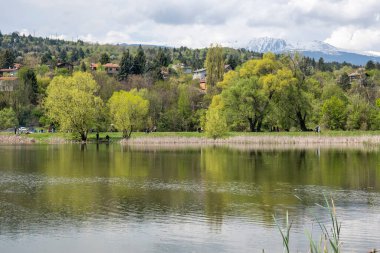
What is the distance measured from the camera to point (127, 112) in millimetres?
81000

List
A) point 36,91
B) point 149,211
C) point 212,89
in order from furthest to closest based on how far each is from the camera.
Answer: point 36,91 → point 212,89 → point 149,211

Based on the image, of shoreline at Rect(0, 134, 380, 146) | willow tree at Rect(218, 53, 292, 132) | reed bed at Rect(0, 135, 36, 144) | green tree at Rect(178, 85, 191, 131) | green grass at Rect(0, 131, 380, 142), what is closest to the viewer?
shoreline at Rect(0, 134, 380, 146)

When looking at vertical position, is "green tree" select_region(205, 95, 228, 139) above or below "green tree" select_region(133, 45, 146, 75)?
below

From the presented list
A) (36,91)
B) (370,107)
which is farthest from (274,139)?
(36,91)

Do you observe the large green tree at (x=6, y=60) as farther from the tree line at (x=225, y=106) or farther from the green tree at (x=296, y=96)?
the green tree at (x=296, y=96)

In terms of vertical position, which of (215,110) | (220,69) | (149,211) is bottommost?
(149,211)

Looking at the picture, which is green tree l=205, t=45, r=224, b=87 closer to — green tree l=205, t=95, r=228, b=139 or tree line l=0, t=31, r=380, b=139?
tree line l=0, t=31, r=380, b=139

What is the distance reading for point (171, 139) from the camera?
257 feet

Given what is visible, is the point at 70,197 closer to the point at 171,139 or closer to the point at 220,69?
the point at 171,139

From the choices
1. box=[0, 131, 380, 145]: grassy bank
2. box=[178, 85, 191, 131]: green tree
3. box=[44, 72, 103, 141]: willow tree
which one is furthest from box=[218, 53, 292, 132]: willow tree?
box=[44, 72, 103, 141]: willow tree

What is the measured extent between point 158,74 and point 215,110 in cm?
5417

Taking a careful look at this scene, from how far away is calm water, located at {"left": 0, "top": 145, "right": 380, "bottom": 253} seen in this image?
18797 millimetres

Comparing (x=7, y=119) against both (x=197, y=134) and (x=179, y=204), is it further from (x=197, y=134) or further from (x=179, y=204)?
(x=179, y=204)

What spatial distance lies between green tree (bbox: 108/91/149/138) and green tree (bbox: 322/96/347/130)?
96.2ft
